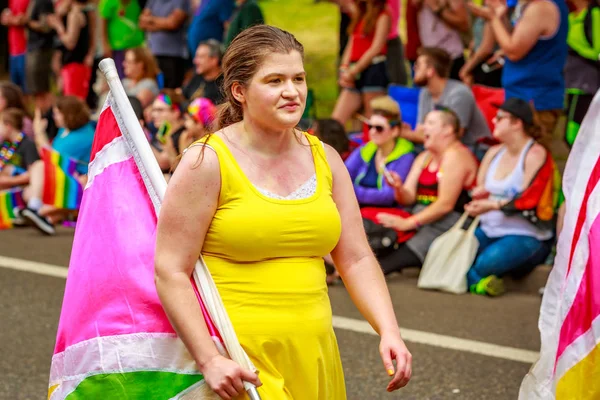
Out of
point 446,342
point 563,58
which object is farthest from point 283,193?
point 563,58

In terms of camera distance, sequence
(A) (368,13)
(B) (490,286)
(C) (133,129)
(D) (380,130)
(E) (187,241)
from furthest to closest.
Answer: (A) (368,13)
(D) (380,130)
(B) (490,286)
(C) (133,129)
(E) (187,241)

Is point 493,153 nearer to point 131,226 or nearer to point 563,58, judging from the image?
point 563,58

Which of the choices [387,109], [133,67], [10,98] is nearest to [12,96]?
[10,98]

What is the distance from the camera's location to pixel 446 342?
647cm

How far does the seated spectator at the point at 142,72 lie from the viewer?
38.5ft

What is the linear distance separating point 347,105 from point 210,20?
1.97 meters

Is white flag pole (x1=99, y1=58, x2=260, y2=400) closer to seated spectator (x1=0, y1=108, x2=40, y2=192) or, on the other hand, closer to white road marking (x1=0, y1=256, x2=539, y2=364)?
white road marking (x1=0, y1=256, x2=539, y2=364)

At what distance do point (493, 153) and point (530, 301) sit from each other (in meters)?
1.22

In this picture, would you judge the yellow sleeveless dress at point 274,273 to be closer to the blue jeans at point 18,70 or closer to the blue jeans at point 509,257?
the blue jeans at point 509,257

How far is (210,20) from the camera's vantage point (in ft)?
38.4

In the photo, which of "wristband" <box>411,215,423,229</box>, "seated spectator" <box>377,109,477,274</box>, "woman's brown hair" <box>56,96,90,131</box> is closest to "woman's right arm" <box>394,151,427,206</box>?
"seated spectator" <box>377,109,477,274</box>

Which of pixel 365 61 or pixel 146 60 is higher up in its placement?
pixel 365 61

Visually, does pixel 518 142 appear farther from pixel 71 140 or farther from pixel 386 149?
pixel 71 140

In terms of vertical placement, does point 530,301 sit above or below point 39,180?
above
